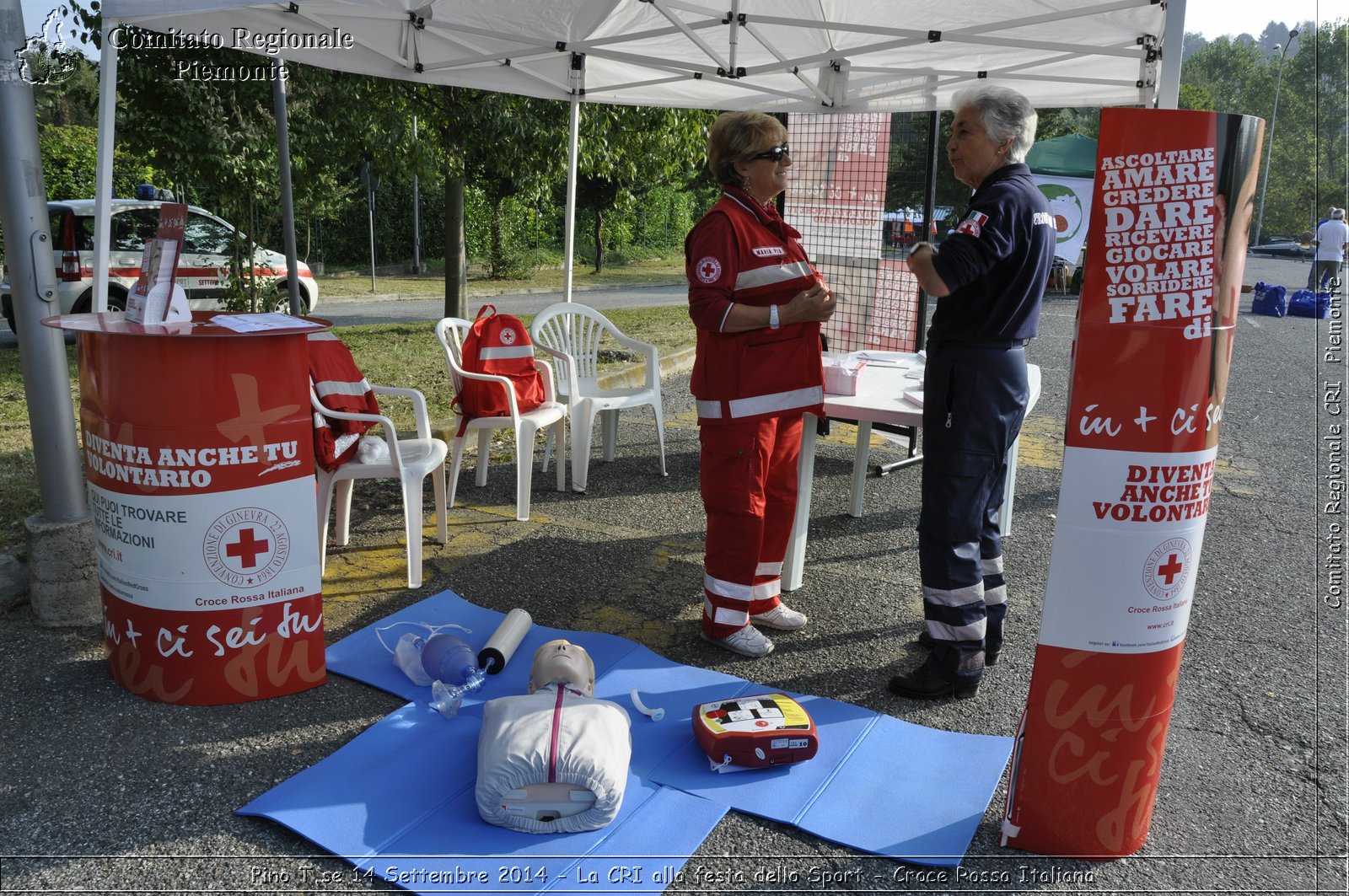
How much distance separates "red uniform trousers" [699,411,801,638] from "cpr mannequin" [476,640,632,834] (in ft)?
3.12

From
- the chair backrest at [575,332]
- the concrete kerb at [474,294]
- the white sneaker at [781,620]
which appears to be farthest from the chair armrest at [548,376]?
the concrete kerb at [474,294]

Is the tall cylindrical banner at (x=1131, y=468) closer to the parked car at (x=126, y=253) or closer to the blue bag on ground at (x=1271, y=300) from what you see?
the parked car at (x=126, y=253)

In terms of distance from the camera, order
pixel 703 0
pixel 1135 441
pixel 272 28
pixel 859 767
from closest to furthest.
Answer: pixel 1135 441 < pixel 859 767 < pixel 272 28 < pixel 703 0

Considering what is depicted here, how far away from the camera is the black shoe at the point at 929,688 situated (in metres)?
3.13

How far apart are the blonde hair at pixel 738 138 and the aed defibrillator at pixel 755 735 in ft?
5.79

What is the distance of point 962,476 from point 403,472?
7.18ft

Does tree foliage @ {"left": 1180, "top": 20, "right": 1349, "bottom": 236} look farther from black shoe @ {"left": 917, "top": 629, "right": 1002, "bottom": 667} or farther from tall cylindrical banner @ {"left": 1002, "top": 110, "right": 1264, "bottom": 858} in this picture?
black shoe @ {"left": 917, "top": 629, "right": 1002, "bottom": 667}

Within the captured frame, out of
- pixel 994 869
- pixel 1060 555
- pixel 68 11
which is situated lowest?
pixel 994 869

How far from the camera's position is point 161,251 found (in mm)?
2951

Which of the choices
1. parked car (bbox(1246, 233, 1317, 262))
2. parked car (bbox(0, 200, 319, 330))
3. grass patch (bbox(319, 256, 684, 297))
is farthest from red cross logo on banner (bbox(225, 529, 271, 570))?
parked car (bbox(1246, 233, 1317, 262))

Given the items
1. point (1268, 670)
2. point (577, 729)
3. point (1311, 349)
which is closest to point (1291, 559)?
point (1268, 670)

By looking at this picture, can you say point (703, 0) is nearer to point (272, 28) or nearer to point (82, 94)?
point (272, 28)

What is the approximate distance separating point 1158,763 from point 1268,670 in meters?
1.45

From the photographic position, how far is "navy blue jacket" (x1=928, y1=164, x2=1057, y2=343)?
2.71m
